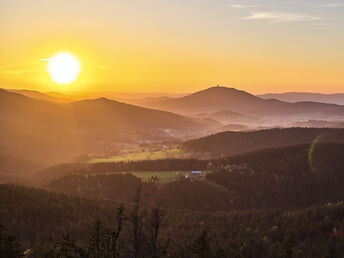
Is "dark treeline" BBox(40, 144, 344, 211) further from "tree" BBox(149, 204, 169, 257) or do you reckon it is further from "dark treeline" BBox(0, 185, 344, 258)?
"tree" BBox(149, 204, 169, 257)

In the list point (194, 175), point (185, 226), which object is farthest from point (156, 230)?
point (194, 175)

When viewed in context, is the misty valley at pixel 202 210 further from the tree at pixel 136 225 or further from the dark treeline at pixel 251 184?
the tree at pixel 136 225

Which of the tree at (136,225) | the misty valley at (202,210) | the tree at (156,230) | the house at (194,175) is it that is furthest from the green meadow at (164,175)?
the tree at (136,225)

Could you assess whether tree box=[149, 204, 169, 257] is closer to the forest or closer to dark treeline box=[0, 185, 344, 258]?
the forest

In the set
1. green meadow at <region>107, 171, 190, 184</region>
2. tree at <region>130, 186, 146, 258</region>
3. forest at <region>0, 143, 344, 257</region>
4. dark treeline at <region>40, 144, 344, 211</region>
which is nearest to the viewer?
tree at <region>130, 186, 146, 258</region>

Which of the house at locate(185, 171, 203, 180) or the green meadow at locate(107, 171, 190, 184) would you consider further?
the green meadow at locate(107, 171, 190, 184)

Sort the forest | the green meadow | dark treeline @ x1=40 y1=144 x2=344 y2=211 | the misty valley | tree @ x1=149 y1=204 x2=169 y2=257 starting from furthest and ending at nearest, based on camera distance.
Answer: the green meadow
dark treeline @ x1=40 y1=144 x2=344 y2=211
the misty valley
the forest
tree @ x1=149 y1=204 x2=169 y2=257

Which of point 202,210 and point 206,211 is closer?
point 206,211

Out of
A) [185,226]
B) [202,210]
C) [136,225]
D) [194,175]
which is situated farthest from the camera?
[194,175]

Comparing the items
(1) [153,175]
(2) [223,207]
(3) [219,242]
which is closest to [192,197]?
(2) [223,207]

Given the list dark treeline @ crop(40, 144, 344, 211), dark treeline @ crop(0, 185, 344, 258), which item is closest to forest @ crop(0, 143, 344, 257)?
dark treeline @ crop(0, 185, 344, 258)

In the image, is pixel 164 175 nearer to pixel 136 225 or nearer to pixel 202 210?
pixel 202 210

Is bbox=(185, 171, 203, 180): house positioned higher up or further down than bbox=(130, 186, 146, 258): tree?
further down
